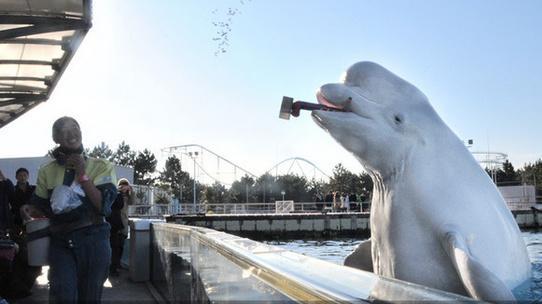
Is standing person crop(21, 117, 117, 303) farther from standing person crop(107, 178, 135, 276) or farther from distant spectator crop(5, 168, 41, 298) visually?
standing person crop(107, 178, 135, 276)

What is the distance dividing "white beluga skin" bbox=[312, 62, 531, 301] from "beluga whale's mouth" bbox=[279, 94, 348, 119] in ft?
0.08

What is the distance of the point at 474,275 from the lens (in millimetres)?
3023

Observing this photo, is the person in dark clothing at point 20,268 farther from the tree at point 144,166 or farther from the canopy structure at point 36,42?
the tree at point 144,166

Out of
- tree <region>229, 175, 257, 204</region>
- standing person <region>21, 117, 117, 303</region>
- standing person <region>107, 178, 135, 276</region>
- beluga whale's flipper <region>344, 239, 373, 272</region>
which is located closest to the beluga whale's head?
beluga whale's flipper <region>344, 239, 373, 272</region>

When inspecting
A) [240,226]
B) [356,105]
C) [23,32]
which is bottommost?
[240,226]

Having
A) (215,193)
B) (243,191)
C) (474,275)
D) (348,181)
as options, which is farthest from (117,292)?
(243,191)

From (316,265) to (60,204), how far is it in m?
1.97

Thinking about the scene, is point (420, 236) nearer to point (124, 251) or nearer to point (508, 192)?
point (124, 251)

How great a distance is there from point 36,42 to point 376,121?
10.9 metres

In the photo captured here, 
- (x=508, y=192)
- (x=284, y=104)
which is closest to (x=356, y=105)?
(x=284, y=104)

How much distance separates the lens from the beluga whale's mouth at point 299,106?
390 cm

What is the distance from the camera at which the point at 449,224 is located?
140 inches

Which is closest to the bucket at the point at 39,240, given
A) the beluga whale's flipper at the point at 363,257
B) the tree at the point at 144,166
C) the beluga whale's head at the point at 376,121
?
the beluga whale's head at the point at 376,121

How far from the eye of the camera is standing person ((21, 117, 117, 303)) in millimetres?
3662
